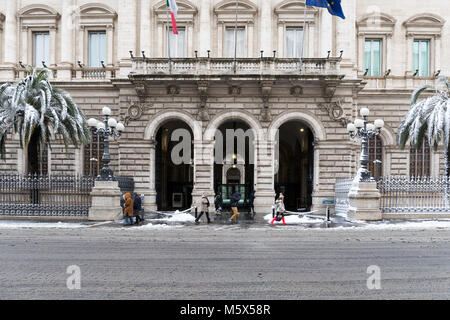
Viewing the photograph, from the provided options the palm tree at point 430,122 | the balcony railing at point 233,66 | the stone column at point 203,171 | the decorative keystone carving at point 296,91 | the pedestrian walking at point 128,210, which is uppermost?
the balcony railing at point 233,66

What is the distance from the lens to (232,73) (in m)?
26.4

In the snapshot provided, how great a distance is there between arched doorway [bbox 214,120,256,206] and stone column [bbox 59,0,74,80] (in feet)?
35.3

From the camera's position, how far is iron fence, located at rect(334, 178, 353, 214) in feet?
76.8

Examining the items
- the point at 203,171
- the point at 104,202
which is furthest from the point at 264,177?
the point at 104,202

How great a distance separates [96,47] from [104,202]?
1309 cm

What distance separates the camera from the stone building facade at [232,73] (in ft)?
88.0

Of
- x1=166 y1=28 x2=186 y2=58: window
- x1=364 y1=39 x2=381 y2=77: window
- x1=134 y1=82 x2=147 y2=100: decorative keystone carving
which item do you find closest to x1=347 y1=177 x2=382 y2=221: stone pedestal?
x1=364 y1=39 x2=381 y2=77: window

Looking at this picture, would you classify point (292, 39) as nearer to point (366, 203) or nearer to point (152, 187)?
point (366, 203)

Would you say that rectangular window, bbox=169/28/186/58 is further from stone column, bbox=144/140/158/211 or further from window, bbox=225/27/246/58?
stone column, bbox=144/140/158/211

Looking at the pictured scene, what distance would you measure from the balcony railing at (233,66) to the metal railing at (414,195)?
26.5ft

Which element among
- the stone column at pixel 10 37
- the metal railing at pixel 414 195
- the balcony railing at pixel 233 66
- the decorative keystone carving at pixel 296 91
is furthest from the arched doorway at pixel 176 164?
the metal railing at pixel 414 195

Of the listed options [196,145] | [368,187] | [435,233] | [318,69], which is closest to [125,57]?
[196,145]

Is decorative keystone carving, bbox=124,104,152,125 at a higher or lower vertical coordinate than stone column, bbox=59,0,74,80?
lower

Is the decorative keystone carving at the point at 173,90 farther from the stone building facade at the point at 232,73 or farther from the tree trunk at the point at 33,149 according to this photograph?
the tree trunk at the point at 33,149
